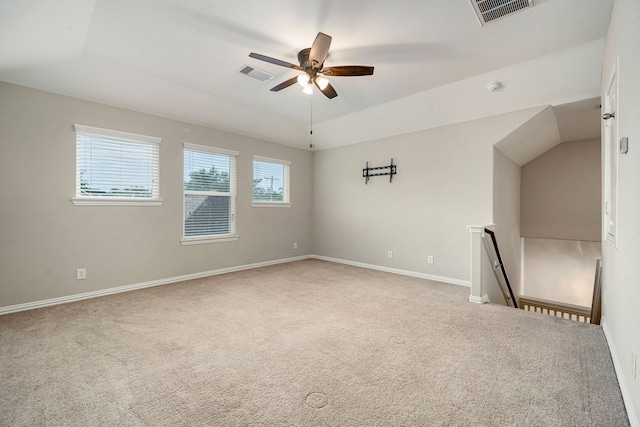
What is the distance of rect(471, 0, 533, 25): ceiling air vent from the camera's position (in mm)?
2312

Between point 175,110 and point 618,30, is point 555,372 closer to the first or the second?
point 618,30

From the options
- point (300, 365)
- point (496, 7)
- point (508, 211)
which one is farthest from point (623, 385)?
point (508, 211)

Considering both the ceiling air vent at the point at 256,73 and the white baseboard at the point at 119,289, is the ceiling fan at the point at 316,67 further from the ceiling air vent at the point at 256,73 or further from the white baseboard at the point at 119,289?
the white baseboard at the point at 119,289

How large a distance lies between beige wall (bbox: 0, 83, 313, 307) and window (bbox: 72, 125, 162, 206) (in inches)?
3.6

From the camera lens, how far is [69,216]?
139 inches

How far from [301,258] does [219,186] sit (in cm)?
241

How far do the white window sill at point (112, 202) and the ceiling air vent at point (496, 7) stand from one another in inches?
174

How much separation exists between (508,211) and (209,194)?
542 cm

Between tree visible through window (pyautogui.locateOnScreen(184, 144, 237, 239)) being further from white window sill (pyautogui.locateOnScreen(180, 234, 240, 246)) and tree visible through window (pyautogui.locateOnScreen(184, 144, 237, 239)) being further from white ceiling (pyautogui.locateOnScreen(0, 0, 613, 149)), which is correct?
white ceiling (pyautogui.locateOnScreen(0, 0, 613, 149))

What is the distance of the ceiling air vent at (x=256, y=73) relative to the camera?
342 cm

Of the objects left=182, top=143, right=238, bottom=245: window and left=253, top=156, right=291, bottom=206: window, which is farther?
left=253, top=156, right=291, bottom=206: window

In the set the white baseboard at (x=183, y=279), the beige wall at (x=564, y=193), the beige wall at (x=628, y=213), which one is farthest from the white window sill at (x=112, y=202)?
the beige wall at (x=564, y=193)

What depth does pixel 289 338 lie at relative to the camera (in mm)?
2576

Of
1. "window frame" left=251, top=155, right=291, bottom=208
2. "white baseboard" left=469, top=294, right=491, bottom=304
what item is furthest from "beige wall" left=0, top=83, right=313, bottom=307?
"white baseboard" left=469, top=294, right=491, bottom=304
